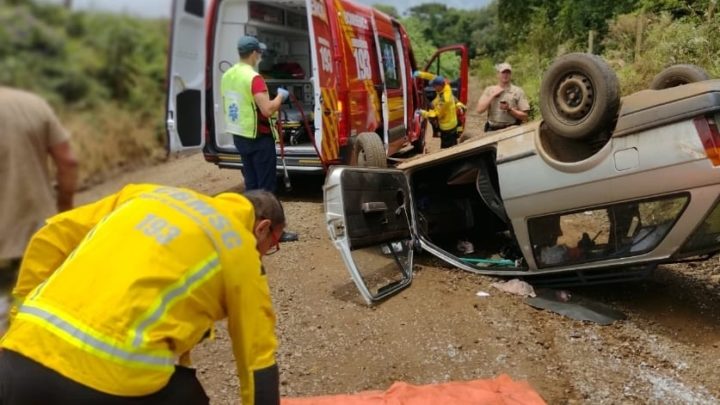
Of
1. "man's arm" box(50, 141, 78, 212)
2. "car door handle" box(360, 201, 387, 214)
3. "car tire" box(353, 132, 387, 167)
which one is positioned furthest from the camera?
"car tire" box(353, 132, 387, 167)

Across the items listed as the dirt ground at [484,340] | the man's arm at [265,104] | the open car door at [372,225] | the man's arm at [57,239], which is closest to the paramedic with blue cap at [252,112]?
the man's arm at [265,104]

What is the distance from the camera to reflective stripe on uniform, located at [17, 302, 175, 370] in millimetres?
1518

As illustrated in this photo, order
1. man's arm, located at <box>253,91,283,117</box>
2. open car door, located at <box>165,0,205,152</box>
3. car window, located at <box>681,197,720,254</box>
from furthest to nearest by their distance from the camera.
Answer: open car door, located at <box>165,0,205,152</box> → man's arm, located at <box>253,91,283,117</box> → car window, located at <box>681,197,720,254</box>

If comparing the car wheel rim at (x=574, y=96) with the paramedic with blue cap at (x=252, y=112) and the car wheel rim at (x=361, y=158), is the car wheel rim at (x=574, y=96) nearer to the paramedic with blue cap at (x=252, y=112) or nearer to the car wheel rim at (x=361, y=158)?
the car wheel rim at (x=361, y=158)

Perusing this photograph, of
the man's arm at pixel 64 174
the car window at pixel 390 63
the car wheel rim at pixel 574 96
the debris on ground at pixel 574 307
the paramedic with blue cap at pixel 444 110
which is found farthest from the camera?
the paramedic with blue cap at pixel 444 110

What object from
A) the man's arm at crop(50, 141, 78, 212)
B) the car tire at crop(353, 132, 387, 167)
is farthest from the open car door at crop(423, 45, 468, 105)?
the man's arm at crop(50, 141, 78, 212)

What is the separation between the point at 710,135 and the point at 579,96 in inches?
30.4

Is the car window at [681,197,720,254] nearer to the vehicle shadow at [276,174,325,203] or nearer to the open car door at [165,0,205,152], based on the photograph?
the open car door at [165,0,205,152]

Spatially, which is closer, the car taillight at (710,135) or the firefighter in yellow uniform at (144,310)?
the firefighter in yellow uniform at (144,310)

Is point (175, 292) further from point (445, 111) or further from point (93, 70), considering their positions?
point (445, 111)

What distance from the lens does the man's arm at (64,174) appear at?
7.06 ft

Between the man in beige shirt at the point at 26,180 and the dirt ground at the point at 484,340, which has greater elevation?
the man in beige shirt at the point at 26,180

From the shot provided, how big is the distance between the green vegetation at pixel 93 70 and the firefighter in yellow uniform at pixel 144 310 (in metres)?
0.21

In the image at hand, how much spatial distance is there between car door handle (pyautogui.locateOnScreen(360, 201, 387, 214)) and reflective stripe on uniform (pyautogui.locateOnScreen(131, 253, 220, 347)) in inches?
92.2
